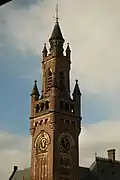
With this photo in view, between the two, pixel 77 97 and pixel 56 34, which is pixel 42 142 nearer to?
pixel 77 97

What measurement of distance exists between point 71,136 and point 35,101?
8180mm

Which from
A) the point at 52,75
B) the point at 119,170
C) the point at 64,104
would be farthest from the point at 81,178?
the point at 52,75

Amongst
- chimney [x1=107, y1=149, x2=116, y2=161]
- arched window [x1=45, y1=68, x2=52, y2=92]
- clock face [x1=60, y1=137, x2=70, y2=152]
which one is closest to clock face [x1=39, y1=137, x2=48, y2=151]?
clock face [x1=60, y1=137, x2=70, y2=152]

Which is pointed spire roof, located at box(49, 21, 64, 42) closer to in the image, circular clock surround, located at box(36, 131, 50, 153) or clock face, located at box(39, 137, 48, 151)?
circular clock surround, located at box(36, 131, 50, 153)

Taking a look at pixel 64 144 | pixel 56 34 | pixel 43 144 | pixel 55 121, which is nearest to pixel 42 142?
pixel 43 144

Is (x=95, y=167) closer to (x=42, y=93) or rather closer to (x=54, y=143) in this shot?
(x=54, y=143)

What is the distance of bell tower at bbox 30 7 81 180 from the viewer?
59.2m

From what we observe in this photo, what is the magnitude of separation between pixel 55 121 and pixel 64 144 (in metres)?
3.70

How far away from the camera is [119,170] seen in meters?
66.1

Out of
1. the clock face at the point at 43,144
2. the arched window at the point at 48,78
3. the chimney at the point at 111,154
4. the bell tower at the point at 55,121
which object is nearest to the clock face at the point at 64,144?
the bell tower at the point at 55,121

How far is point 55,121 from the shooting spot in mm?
59719

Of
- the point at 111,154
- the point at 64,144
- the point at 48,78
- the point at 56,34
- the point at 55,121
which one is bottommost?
the point at 64,144

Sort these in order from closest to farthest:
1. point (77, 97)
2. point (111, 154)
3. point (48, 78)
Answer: point (77, 97), point (48, 78), point (111, 154)

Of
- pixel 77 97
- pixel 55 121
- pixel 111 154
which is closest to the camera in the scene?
pixel 55 121
